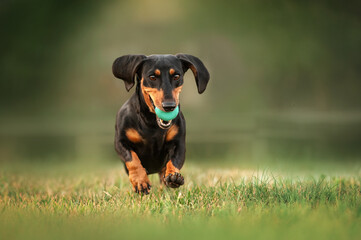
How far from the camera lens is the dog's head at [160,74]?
405cm

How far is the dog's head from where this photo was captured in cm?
405

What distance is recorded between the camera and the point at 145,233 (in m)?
2.79

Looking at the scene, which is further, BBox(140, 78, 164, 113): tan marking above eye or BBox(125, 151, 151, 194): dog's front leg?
BBox(125, 151, 151, 194): dog's front leg

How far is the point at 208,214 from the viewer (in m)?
3.48

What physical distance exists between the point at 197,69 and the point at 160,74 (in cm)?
49

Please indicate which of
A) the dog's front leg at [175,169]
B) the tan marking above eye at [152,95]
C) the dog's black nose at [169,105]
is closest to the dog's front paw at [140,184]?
the dog's front leg at [175,169]

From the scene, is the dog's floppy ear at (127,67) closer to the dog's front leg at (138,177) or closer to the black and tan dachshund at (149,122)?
the black and tan dachshund at (149,122)

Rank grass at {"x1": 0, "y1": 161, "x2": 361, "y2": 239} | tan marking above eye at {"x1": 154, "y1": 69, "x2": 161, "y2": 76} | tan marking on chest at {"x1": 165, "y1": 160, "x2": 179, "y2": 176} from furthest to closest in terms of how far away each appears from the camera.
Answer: tan marking on chest at {"x1": 165, "y1": 160, "x2": 179, "y2": 176} → tan marking above eye at {"x1": 154, "y1": 69, "x2": 161, "y2": 76} → grass at {"x1": 0, "y1": 161, "x2": 361, "y2": 239}

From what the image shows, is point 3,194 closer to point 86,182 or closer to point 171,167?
point 86,182

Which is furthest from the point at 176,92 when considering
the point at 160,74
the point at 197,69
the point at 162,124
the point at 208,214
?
the point at 208,214

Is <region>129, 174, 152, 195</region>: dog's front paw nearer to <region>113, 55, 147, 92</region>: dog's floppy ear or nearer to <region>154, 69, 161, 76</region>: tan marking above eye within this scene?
<region>113, 55, 147, 92</region>: dog's floppy ear

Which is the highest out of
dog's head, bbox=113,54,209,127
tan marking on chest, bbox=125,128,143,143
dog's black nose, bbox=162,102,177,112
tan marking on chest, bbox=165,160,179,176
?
dog's head, bbox=113,54,209,127

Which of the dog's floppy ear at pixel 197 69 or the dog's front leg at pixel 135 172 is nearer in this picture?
the dog's front leg at pixel 135 172

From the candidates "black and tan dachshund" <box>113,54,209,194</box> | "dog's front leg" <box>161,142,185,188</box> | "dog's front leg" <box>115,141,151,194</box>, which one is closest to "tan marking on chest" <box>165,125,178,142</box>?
"black and tan dachshund" <box>113,54,209,194</box>
